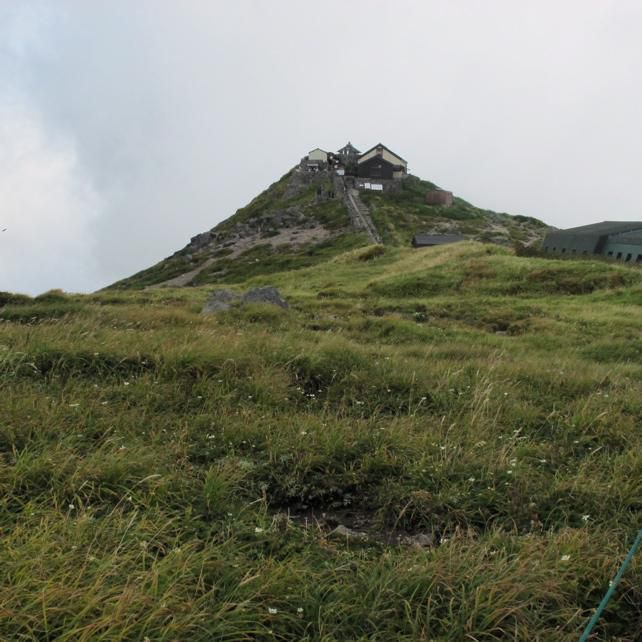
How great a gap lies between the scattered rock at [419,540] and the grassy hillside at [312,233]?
40829mm

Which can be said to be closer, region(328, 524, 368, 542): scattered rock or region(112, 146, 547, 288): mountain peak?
region(328, 524, 368, 542): scattered rock

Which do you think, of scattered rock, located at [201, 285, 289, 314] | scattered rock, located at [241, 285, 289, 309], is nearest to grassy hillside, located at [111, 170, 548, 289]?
scattered rock, located at [241, 285, 289, 309]

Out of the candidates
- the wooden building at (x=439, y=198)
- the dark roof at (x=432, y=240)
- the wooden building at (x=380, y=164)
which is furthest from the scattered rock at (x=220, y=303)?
the wooden building at (x=380, y=164)

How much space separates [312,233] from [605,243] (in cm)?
3415

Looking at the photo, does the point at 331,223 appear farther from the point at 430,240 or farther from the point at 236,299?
the point at 236,299

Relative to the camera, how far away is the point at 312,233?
5972 centimetres

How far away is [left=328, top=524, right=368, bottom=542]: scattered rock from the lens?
3.31 m

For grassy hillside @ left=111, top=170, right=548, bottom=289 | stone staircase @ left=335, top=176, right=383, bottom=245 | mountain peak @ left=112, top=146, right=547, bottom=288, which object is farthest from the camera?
stone staircase @ left=335, top=176, right=383, bottom=245

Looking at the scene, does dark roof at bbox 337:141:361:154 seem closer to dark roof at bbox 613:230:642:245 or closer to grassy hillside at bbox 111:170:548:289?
grassy hillside at bbox 111:170:548:289

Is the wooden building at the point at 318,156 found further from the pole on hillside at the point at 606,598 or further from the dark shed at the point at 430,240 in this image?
the pole on hillside at the point at 606,598

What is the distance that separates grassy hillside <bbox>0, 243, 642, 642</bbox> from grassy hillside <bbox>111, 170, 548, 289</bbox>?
38.1 metres

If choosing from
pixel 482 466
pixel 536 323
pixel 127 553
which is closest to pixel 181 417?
pixel 127 553

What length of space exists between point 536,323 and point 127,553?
14406 millimetres

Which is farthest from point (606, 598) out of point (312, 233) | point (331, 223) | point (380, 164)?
point (380, 164)
